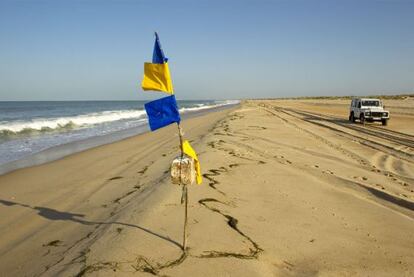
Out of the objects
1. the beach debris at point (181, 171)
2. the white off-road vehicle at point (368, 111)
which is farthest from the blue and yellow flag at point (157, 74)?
the white off-road vehicle at point (368, 111)

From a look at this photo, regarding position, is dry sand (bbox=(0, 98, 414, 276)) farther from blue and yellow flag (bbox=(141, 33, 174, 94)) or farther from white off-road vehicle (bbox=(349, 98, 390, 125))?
white off-road vehicle (bbox=(349, 98, 390, 125))

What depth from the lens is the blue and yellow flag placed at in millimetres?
3480

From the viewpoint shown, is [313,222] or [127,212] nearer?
[313,222]

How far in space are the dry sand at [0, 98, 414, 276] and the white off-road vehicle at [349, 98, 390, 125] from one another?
1492cm

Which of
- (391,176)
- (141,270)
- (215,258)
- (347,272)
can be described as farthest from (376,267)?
(391,176)

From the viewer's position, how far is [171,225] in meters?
4.62

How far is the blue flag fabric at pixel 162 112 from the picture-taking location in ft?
11.8

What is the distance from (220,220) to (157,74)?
212cm

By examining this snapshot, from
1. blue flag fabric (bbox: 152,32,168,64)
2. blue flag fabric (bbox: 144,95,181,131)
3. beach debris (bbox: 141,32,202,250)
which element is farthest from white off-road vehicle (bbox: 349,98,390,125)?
blue flag fabric (bbox: 152,32,168,64)

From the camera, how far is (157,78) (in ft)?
11.6

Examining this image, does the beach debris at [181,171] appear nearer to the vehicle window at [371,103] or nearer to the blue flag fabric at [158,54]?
the blue flag fabric at [158,54]

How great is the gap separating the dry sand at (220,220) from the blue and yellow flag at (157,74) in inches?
64.6

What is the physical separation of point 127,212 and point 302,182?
3263 mm

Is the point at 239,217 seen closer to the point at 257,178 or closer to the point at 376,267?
the point at 376,267
